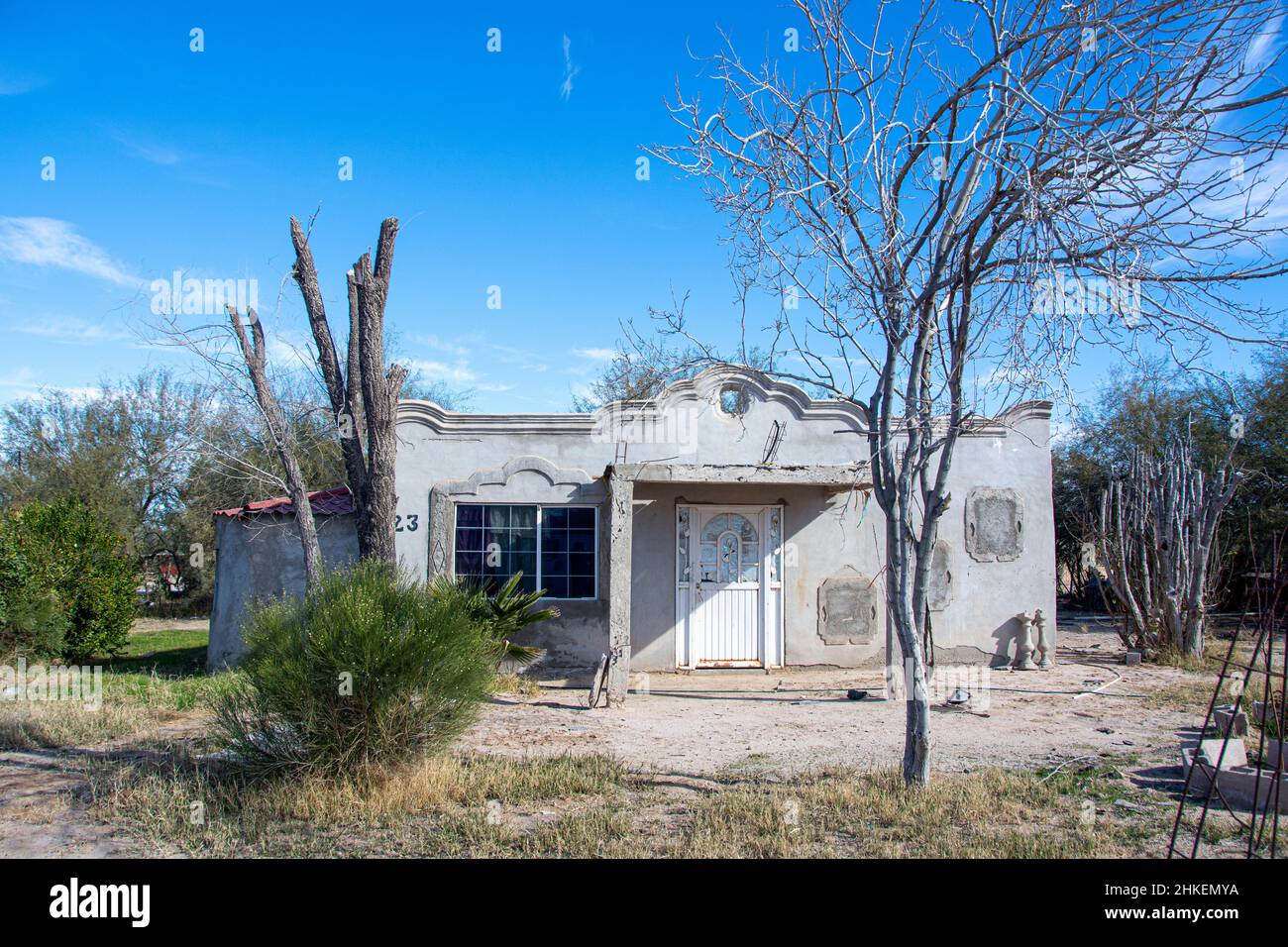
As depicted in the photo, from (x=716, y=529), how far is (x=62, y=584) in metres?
10.0

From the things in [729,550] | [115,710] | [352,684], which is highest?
[729,550]

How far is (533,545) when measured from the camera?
486 inches

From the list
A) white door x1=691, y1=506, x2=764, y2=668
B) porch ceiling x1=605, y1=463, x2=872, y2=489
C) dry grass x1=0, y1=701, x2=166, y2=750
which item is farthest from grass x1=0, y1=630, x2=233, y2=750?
white door x1=691, y1=506, x2=764, y2=668

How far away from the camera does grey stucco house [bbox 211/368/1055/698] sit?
12305mm

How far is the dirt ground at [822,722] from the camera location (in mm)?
7656

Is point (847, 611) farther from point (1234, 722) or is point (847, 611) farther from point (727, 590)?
point (1234, 722)

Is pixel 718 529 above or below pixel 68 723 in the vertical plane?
above

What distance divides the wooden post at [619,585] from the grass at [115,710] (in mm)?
4093

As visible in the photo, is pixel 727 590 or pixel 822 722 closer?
pixel 822 722

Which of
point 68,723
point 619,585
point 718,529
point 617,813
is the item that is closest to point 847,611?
point 718,529

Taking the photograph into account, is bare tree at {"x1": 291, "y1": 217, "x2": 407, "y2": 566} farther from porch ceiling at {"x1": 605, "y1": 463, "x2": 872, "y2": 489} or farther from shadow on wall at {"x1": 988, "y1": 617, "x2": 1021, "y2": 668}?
shadow on wall at {"x1": 988, "y1": 617, "x2": 1021, "y2": 668}

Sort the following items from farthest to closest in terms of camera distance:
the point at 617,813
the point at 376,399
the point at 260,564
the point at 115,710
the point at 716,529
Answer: the point at 716,529
the point at 260,564
the point at 115,710
the point at 376,399
the point at 617,813
